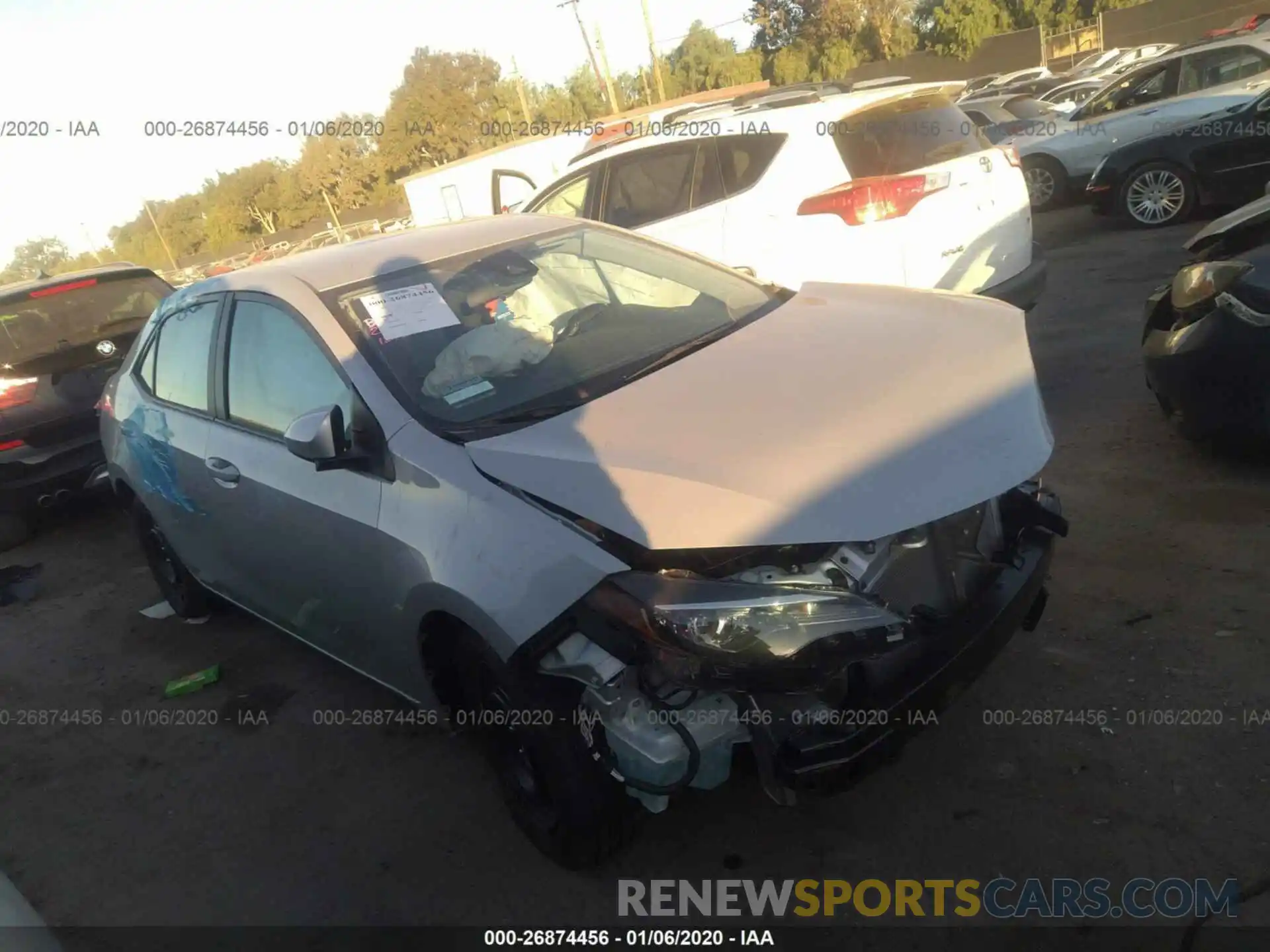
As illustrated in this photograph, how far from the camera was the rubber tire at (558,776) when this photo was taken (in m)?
2.46

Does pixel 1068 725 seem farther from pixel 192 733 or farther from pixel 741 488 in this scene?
pixel 192 733

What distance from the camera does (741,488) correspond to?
2225 mm

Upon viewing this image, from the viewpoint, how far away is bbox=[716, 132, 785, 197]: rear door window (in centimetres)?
573

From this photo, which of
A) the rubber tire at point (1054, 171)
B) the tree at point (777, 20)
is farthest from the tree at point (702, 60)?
the rubber tire at point (1054, 171)

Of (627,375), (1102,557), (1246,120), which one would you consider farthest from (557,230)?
(1246,120)

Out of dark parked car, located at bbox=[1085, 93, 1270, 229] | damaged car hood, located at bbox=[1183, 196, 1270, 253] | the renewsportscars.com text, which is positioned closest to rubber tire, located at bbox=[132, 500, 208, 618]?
the renewsportscars.com text

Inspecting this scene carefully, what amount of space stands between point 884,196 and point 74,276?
580cm

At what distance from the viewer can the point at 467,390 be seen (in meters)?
2.88

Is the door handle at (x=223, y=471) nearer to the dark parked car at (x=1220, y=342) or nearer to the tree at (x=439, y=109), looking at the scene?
the dark parked car at (x=1220, y=342)

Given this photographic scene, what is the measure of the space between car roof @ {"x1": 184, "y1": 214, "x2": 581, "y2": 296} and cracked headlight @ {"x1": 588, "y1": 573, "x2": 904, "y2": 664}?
1.76 metres

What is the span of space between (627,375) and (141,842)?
94.7 inches

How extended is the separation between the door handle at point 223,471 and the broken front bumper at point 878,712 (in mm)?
2280

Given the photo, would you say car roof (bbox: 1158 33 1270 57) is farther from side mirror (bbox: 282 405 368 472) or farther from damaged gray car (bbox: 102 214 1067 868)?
side mirror (bbox: 282 405 368 472)

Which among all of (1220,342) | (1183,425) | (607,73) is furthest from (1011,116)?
(607,73)
